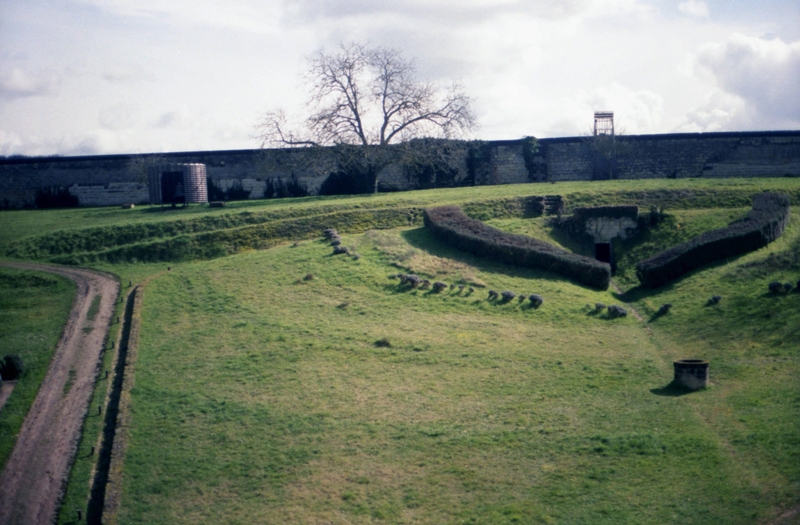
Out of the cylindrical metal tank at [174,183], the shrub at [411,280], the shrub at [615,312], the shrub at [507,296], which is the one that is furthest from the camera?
the cylindrical metal tank at [174,183]

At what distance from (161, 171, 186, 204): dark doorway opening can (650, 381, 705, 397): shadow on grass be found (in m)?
26.6

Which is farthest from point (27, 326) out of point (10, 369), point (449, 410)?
point (449, 410)

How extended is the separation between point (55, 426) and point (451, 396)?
8.53m

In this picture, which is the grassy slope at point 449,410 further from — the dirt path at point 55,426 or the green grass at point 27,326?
the green grass at point 27,326

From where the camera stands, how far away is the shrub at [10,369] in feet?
59.0

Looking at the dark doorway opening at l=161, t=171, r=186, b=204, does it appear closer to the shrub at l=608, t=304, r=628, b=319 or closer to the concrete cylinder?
the shrub at l=608, t=304, r=628, b=319

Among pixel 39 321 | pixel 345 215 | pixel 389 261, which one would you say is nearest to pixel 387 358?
pixel 389 261

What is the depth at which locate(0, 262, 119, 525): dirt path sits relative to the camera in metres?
12.7

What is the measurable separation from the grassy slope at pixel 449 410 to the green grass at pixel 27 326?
2.56 meters

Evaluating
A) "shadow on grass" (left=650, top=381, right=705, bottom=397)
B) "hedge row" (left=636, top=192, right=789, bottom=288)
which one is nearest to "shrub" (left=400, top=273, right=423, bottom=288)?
"hedge row" (left=636, top=192, right=789, bottom=288)

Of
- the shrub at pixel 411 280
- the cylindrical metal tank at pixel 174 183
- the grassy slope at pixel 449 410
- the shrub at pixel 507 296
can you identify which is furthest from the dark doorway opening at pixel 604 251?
the cylindrical metal tank at pixel 174 183

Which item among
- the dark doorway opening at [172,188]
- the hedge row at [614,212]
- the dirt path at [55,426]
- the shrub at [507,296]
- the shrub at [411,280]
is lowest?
the dirt path at [55,426]

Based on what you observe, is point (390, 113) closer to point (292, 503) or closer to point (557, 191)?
point (557, 191)

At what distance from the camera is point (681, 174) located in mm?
39938
